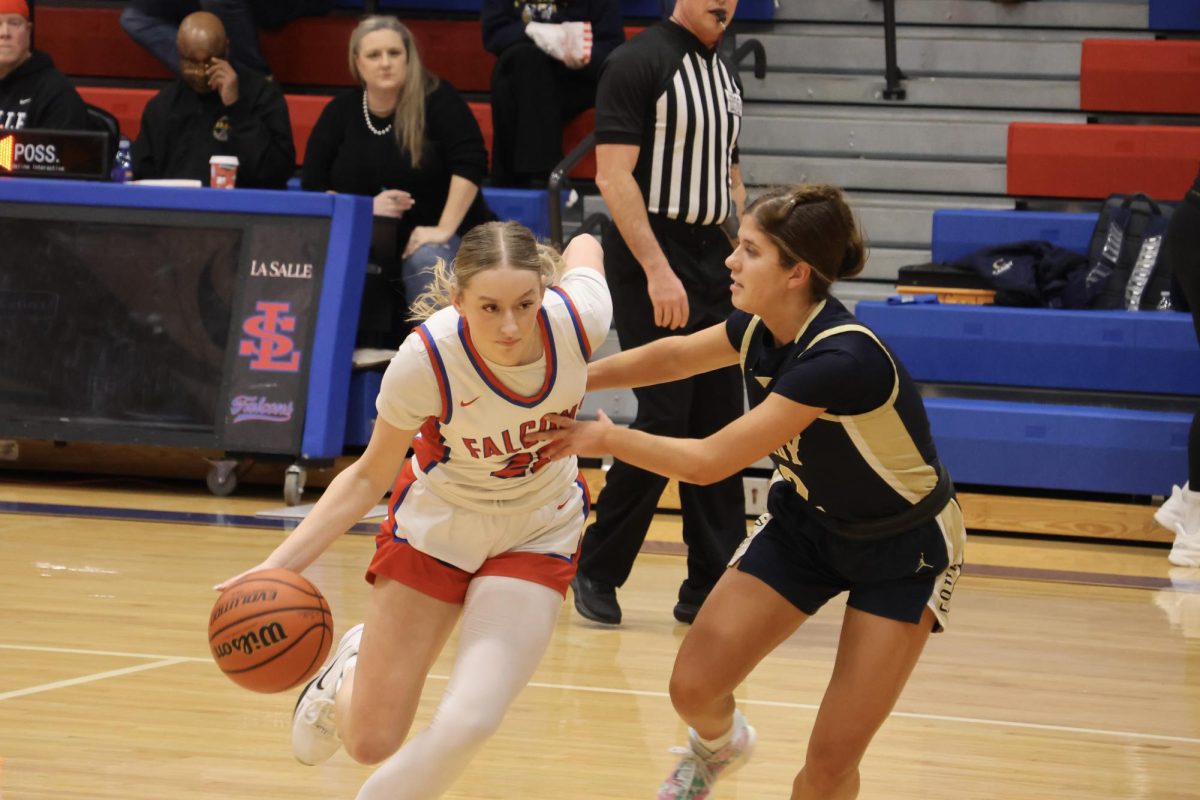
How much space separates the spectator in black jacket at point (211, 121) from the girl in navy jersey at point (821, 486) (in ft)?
15.9

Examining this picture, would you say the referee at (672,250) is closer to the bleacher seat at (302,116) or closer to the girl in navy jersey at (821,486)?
the girl in navy jersey at (821,486)

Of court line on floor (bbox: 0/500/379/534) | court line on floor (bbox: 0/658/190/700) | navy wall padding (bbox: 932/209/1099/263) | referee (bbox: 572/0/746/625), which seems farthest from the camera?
navy wall padding (bbox: 932/209/1099/263)

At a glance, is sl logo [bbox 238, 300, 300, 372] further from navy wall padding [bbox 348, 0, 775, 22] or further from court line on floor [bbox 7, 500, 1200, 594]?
navy wall padding [bbox 348, 0, 775, 22]

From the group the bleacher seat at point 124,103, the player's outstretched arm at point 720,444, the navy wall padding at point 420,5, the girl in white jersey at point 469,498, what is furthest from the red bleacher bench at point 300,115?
the player's outstretched arm at point 720,444

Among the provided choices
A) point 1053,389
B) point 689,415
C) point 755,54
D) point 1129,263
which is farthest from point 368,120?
point 1129,263

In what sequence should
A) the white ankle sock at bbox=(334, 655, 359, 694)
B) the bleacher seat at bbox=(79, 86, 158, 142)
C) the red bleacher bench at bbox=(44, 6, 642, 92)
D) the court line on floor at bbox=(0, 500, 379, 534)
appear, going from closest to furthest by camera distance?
1. the white ankle sock at bbox=(334, 655, 359, 694)
2. the court line on floor at bbox=(0, 500, 379, 534)
3. the bleacher seat at bbox=(79, 86, 158, 142)
4. the red bleacher bench at bbox=(44, 6, 642, 92)

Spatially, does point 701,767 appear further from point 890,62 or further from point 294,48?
point 294,48

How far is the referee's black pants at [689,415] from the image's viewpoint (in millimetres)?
4895

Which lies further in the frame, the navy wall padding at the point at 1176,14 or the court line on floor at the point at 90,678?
the navy wall padding at the point at 1176,14

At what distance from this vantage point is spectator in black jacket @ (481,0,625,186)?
7781 mm

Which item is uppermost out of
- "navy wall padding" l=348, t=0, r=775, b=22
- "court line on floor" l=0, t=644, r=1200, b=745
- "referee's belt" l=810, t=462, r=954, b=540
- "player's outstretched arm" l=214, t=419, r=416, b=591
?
"navy wall padding" l=348, t=0, r=775, b=22

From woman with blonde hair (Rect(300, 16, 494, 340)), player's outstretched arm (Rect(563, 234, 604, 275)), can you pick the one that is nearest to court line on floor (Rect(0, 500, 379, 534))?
woman with blonde hair (Rect(300, 16, 494, 340))

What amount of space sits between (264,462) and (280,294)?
0.75 metres

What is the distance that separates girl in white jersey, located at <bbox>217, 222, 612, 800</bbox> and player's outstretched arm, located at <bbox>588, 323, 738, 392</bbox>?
114 mm
